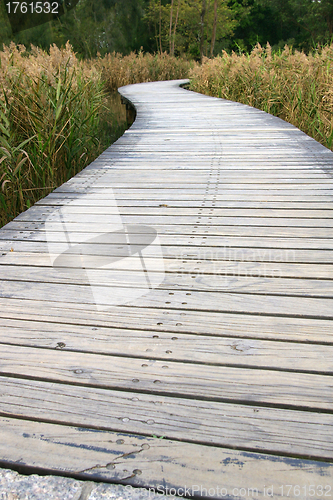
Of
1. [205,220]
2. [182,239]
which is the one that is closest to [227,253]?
[182,239]

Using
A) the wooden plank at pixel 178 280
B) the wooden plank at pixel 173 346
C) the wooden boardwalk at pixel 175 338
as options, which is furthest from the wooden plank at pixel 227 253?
the wooden plank at pixel 173 346

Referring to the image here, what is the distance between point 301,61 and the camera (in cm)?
500

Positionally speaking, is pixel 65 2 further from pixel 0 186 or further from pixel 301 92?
pixel 0 186

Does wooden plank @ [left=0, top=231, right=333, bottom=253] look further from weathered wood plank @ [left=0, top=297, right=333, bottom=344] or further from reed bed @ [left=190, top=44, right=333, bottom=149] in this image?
reed bed @ [left=190, top=44, right=333, bottom=149]

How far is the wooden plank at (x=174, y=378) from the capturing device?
98 cm

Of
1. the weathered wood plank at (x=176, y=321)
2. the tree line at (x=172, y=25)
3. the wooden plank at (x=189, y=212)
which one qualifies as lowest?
the wooden plank at (x=189, y=212)

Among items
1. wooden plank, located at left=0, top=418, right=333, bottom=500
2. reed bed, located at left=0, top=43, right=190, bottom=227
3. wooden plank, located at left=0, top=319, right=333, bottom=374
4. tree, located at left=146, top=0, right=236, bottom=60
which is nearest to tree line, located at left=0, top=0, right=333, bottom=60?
tree, located at left=146, top=0, right=236, bottom=60

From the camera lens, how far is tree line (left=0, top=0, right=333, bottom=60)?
16.6 metres

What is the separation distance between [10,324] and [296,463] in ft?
2.94

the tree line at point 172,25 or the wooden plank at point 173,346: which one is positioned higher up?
the tree line at point 172,25

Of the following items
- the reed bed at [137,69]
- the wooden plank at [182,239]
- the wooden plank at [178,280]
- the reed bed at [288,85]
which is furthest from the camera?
the reed bed at [137,69]

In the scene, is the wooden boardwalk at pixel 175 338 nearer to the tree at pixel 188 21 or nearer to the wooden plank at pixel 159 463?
the wooden plank at pixel 159 463

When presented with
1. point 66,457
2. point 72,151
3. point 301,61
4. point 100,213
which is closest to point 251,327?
point 66,457

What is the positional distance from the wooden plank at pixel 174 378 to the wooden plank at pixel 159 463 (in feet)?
0.49
